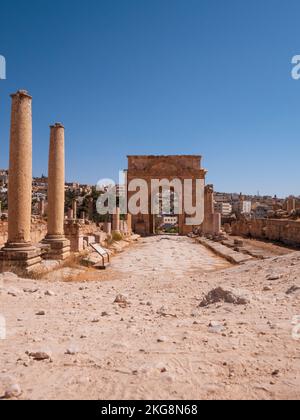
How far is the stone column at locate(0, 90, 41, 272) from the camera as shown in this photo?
30.6 ft

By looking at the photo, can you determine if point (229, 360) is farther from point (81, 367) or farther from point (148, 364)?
point (81, 367)

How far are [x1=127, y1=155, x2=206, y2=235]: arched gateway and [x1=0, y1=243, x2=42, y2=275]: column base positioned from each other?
90.0ft

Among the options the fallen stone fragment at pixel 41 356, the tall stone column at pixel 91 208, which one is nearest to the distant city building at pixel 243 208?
the tall stone column at pixel 91 208

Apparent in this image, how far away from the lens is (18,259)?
8922mm

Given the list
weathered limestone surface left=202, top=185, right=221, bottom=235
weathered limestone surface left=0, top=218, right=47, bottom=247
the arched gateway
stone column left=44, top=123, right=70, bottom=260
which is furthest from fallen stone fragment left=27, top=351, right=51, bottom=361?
the arched gateway

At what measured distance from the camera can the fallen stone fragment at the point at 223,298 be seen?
16.6ft

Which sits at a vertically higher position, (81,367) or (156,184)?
(156,184)

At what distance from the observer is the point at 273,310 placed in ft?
15.3

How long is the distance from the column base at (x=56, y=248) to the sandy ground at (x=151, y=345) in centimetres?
488

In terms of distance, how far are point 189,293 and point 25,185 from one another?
5.30 metres

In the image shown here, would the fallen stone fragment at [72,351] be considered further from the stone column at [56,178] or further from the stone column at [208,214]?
the stone column at [208,214]
